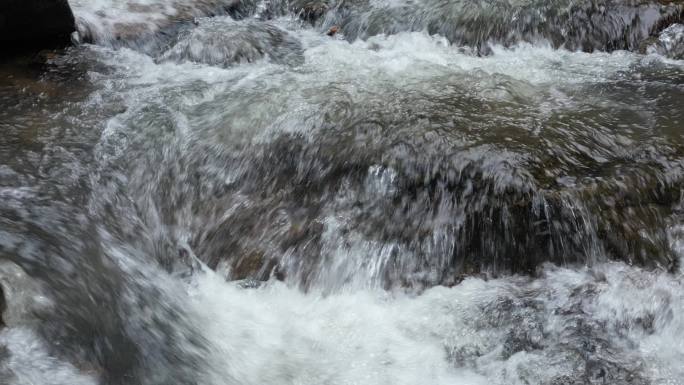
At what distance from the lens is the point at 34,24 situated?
5.40m

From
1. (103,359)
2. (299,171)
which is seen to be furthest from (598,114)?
(103,359)

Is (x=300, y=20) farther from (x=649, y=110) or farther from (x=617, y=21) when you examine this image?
(x=649, y=110)

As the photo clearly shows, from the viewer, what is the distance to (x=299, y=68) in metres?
5.34

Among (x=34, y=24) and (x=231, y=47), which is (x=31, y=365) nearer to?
(x=231, y=47)

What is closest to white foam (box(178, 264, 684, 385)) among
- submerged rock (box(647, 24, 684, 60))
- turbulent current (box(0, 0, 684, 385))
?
turbulent current (box(0, 0, 684, 385))

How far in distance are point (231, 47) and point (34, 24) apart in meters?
1.75

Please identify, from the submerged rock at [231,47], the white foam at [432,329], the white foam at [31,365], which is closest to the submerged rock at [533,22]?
the submerged rock at [231,47]

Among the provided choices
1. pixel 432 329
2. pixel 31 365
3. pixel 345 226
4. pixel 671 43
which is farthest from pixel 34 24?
pixel 671 43

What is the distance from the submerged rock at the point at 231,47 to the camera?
5605 millimetres

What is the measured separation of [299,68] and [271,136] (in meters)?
1.42

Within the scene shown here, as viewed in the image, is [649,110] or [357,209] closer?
[357,209]

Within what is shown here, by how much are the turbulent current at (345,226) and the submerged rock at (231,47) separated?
0.47m

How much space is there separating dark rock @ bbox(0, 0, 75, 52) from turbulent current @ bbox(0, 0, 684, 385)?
1.21 ft

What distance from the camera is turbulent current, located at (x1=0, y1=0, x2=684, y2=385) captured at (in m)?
2.82
